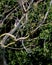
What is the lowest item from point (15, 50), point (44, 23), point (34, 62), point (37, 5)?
point (34, 62)

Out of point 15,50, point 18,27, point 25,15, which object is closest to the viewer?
point 25,15

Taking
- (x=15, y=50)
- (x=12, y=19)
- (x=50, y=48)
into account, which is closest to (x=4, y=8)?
(x=12, y=19)

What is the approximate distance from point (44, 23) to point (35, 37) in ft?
0.78

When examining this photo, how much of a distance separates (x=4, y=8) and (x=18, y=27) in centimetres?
47

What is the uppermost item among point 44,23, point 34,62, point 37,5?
point 37,5

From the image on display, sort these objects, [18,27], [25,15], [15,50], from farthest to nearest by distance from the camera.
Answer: [15,50] < [18,27] < [25,15]

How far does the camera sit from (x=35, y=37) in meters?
3.37

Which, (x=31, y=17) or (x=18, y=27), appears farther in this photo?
(x=31, y=17)

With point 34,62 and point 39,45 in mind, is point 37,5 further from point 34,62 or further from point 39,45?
point 34,62

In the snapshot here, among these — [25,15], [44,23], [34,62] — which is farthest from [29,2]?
[34,62]

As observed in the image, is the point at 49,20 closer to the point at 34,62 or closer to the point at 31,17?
the point at 31,17

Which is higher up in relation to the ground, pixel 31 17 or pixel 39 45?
pixel 31 17

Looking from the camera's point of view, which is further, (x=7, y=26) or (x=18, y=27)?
(x=7, y=26)

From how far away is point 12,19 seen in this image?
3.46 metres
